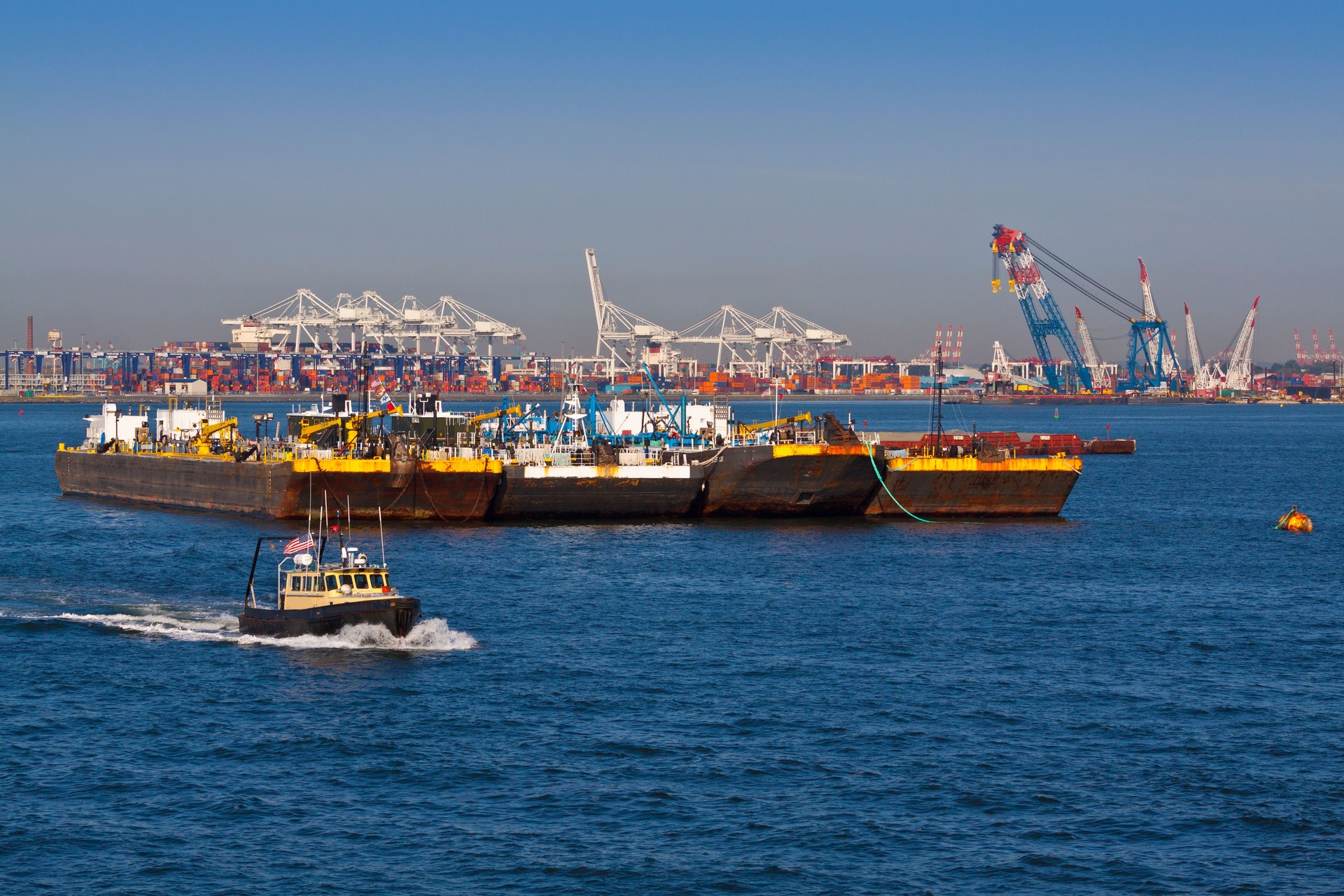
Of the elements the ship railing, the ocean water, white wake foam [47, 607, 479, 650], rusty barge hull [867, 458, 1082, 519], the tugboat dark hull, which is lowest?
the ocean water

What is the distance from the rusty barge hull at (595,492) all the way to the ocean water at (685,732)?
1239 centimetres

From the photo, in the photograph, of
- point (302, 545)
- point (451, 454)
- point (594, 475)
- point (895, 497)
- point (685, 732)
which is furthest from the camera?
point (451, 454)

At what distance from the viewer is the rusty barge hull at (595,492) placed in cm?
7469

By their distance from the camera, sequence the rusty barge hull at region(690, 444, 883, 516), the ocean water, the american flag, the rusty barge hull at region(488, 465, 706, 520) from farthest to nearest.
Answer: the rusty barge hull at region(488, 465, 706, 520) < the rusty barge hull at region(690, 444, 883, 516) < the american flag < the ocean water

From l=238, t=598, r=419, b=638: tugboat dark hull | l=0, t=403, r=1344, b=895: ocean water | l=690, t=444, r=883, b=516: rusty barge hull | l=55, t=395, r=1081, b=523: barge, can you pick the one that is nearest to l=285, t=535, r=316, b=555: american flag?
l=238, t=598, r=419, b=638: tugboat dark hull

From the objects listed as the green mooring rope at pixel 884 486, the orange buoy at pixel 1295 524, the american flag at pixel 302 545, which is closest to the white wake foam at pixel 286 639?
the american flag at pixel 302 545

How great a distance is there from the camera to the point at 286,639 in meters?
43.0

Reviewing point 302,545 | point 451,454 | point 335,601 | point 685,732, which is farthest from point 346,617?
point 451,454

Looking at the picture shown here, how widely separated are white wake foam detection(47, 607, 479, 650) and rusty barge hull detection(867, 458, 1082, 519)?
123 feet

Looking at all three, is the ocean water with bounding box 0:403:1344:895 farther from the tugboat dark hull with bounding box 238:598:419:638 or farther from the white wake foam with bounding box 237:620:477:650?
the tugboat dark hull with bounding box 238:598:419:638

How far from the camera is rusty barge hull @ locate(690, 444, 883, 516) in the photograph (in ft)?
245

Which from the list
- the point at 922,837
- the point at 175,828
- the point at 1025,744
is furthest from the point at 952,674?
the point at 175,828

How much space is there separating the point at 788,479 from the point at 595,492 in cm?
1023

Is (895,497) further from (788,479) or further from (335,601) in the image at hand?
(335,601)
